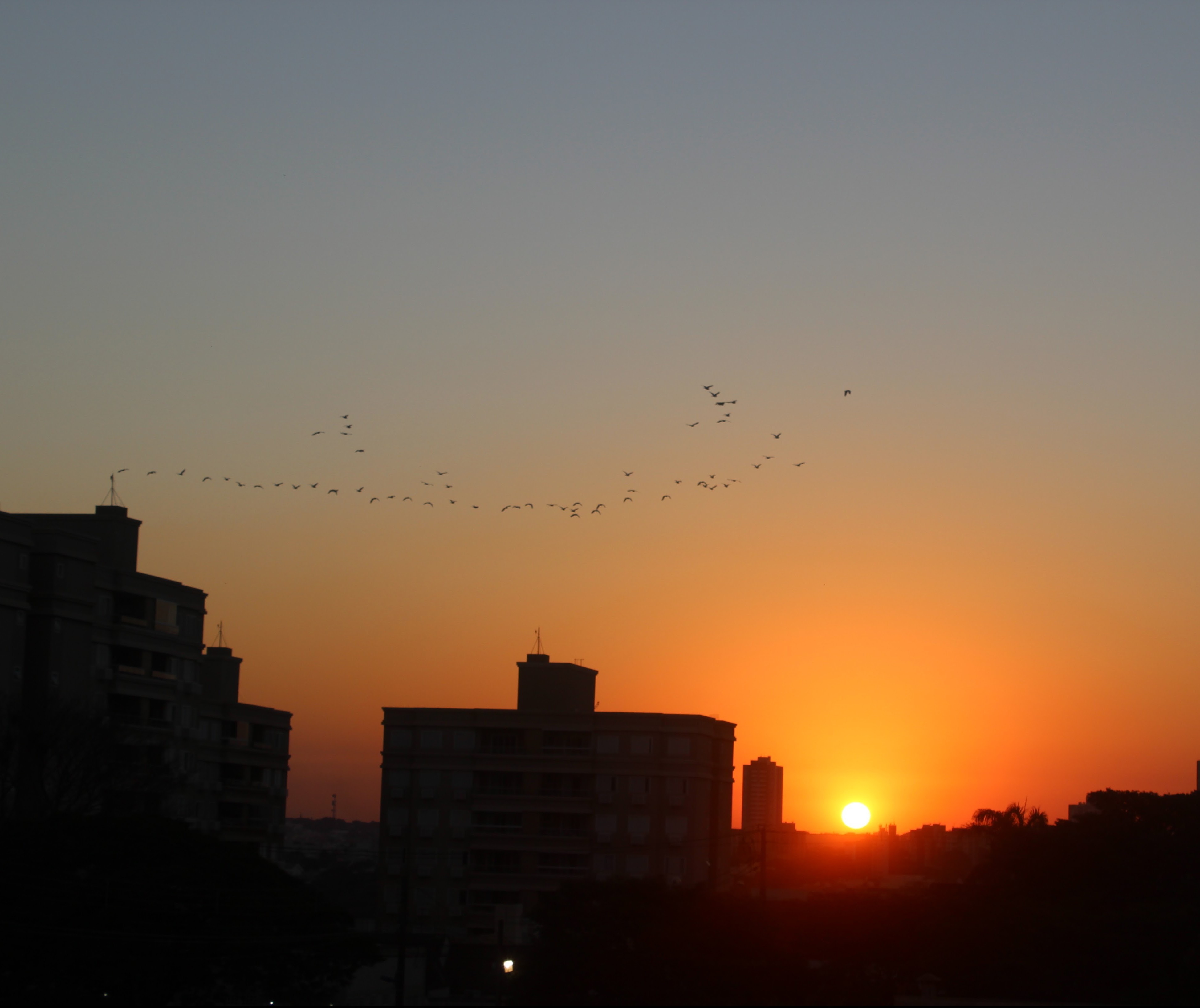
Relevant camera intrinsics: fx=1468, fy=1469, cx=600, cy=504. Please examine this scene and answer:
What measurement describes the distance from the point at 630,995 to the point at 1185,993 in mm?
→ 17835

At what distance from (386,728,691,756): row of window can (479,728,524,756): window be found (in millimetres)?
20

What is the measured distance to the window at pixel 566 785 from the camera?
94.1m

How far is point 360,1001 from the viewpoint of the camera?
6231 cm

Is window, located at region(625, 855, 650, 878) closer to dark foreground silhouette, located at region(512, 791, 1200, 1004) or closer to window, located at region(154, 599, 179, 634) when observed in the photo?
window, located at region(154, 599, 179, 634)

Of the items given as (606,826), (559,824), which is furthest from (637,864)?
(559,824)

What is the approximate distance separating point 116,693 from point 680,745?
36.3m

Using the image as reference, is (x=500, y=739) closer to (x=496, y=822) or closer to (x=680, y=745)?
(x=496, y=822)

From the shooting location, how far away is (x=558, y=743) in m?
95.3

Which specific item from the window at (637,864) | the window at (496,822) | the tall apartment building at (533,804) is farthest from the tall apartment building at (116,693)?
the window at (637,864)

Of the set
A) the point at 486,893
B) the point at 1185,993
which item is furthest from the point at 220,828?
the point at 1185,993

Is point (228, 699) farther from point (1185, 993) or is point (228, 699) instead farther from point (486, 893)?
point (1185, 993)

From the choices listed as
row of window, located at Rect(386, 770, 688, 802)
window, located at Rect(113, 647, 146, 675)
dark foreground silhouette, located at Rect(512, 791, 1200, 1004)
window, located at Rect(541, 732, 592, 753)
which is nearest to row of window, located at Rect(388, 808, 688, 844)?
row of window, located at Rect(386, 770, 688, 802)

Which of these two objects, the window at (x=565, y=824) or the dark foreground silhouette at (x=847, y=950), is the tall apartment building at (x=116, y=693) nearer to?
the window at (x=565, y=824)

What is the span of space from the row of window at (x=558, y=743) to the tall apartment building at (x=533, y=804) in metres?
0.07
